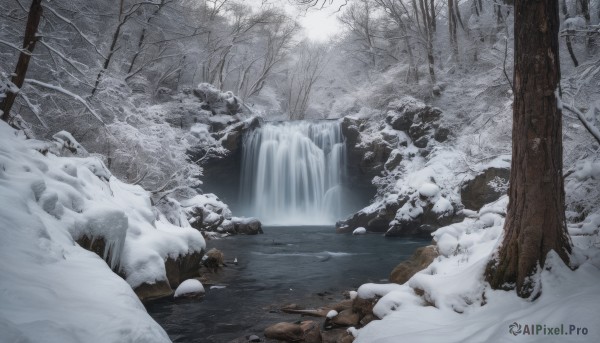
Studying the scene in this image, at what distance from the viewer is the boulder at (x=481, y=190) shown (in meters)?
16.9

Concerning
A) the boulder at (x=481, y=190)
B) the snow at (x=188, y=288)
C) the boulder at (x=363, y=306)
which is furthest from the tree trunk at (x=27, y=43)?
the boulder at (x=481, y=190)

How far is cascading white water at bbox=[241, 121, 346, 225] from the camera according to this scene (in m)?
27.6

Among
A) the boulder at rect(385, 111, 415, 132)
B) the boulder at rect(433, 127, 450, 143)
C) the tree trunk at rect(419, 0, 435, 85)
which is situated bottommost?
the boulder at rect(433, 127, 450, 143)

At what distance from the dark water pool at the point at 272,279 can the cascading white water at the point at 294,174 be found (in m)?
8.66

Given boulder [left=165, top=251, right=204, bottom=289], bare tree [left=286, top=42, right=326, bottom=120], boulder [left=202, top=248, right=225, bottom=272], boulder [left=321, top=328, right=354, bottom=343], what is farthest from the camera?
bare tree [left=286, top=42, right=326, bottom=120]

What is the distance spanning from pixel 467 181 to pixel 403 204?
384 centimetres

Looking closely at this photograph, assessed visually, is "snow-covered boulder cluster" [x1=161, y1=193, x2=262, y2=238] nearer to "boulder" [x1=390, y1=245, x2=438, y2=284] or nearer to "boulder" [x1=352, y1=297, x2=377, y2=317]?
"boulder" [x1=390, y1=245, x2=438, y2=284]

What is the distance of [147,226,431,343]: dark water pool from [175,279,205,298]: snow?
309mm

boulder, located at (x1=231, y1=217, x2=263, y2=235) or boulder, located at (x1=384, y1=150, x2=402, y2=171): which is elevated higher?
boulder, located at (x1=384, y1=150, x2=402, y2=171)

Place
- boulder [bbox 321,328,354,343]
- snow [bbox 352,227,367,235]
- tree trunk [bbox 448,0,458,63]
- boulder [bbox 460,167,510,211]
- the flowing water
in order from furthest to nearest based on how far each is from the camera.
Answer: tree trunk [bbox 448,0,458,63], snow [bbox 352,227,367,235], boulder [bbox 460,167,510,211], the flowing water, boulder [bbox 321,328,354,343]

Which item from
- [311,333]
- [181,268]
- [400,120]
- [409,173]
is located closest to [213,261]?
[181,268]

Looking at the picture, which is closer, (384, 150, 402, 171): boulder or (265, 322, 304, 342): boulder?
(265, 322, 304, 342): boulder

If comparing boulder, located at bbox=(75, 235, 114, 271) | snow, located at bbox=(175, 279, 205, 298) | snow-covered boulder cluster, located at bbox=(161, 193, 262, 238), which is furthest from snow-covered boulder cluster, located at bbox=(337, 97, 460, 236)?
boulder, located at bbox=(75, 235, 114, 271)

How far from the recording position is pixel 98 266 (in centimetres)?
393
